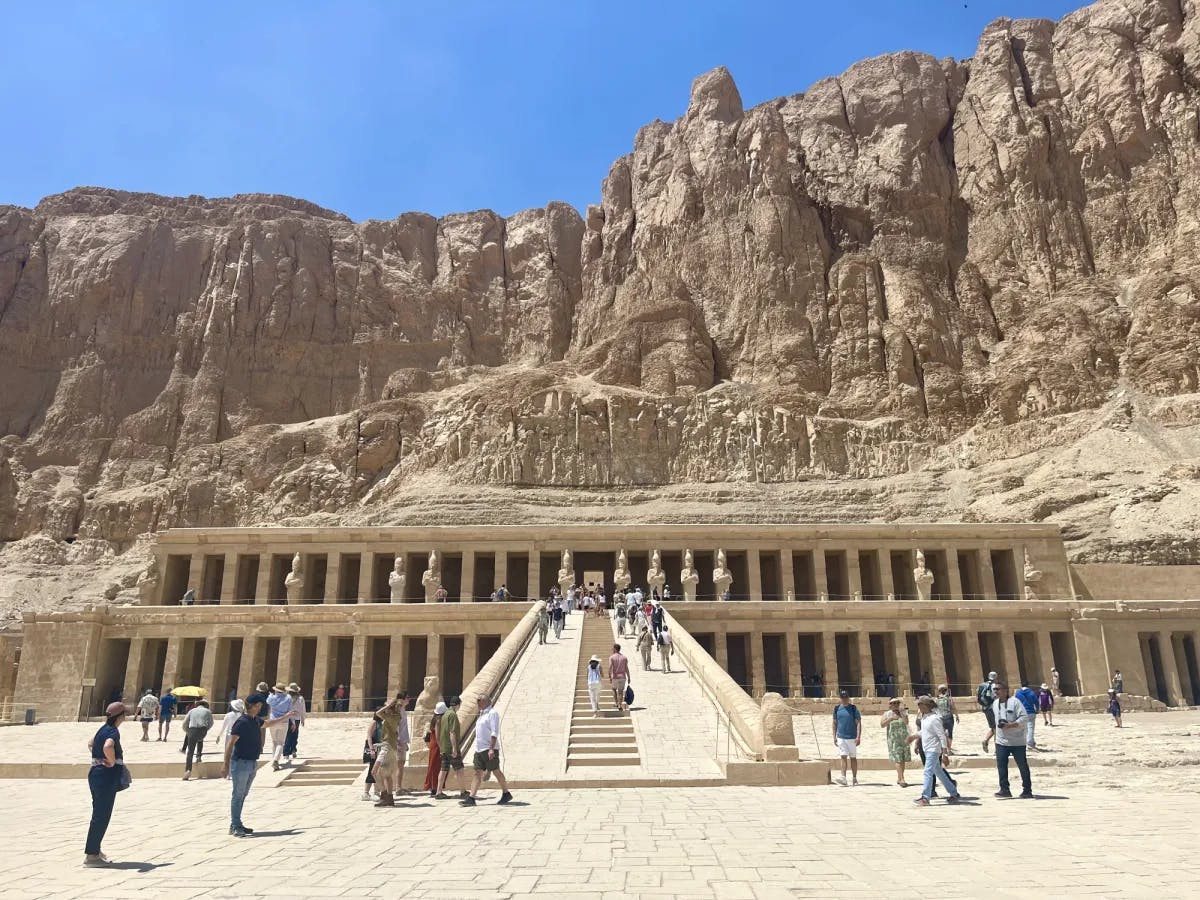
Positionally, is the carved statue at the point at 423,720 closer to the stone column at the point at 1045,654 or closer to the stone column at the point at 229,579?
the stone column at the point at 1045,654

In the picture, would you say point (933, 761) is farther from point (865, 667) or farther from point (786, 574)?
point (786, 574)

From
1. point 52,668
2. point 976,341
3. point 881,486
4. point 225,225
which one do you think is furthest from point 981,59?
point 52,668

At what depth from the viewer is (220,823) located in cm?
1155

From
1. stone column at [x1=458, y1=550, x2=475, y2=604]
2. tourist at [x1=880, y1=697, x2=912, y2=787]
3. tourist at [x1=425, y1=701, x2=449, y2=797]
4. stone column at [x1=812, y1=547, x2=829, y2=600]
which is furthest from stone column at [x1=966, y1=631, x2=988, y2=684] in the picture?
tourist at [x1=425, y1=701, x2=449, y2=797]

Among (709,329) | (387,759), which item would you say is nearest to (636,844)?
(387,759)

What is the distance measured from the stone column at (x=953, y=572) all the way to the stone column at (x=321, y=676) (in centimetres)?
2679

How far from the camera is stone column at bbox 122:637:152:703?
34.8 m

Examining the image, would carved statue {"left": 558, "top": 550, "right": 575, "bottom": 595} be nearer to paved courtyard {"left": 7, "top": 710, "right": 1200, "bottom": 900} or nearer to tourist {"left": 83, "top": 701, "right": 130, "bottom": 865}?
paved courtyard {"left": 7, "top": 710, "right": 1200, "bottom": 900}

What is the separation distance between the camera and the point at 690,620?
111 feet

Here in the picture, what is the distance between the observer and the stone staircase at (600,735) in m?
15.8

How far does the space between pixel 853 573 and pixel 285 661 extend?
24.7m

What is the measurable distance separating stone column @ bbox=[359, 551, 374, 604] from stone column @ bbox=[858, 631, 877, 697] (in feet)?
69.6

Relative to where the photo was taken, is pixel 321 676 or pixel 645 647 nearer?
pixel 645 647

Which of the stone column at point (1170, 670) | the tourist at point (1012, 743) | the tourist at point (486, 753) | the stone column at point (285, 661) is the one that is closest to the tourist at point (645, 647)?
the tourist at point (486, 753)
